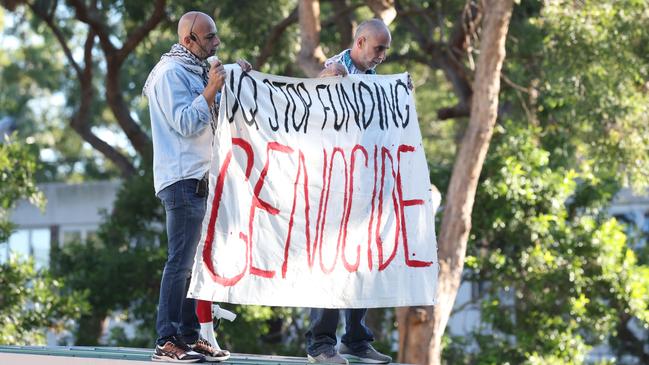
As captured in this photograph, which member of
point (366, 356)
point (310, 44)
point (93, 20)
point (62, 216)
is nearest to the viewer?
point (366, 356)

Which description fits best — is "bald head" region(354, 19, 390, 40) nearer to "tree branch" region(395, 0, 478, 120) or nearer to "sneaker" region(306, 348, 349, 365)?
"sneaker" region(306, 348, 349, 365)

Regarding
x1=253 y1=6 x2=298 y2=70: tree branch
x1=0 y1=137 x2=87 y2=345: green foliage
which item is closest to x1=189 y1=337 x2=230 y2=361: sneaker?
x1=0 y1=137 x2=87 y2=345: green foliage

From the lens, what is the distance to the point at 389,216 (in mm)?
6973

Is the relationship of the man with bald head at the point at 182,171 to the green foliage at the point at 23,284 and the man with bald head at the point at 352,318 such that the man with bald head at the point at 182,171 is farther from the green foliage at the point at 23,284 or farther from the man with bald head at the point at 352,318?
the green foliage at the point at 23,284

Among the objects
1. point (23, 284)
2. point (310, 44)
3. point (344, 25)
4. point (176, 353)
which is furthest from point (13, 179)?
point (176, 353)

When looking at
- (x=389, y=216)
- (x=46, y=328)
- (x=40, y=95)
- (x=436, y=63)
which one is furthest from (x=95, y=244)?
(x=40, y=95)

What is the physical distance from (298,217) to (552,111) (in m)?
9.04

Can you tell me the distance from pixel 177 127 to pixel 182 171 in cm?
24

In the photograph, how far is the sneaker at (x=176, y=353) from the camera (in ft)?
20.4

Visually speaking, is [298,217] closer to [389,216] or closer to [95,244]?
[389,216]

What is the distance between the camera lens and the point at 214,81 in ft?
20.2

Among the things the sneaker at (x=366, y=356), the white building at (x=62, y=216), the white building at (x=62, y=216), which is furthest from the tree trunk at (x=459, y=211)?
the white building at (x=62, y=216)

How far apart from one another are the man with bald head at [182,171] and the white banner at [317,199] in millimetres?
97

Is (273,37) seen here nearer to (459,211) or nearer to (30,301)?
(459,211)
